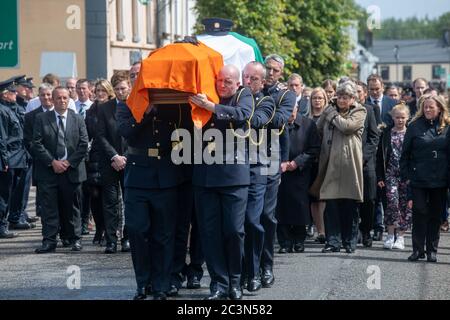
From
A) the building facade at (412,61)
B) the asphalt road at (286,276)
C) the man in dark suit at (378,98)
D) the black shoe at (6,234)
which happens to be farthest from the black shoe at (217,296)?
the building facade at (412,61)

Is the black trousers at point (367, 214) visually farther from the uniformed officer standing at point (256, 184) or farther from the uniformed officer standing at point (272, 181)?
the uniformed officer standing at point (256, 184)

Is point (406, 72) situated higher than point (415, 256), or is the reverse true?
point (406, 72)

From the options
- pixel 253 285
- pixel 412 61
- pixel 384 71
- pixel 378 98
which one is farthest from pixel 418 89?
pixel 384 71

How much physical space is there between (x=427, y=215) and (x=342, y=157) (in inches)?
55.3

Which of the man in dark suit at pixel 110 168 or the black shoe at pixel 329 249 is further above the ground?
the man in dark suit at pixel 110 168

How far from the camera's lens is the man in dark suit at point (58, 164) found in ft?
50.3

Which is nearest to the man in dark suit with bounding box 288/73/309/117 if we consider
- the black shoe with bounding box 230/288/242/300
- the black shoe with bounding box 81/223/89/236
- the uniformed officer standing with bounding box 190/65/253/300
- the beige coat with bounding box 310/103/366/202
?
the beige coat with bounding box 310/103/366/202

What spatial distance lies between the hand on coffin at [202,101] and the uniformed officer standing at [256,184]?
808mm

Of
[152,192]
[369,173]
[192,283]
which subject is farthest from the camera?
[369,173]

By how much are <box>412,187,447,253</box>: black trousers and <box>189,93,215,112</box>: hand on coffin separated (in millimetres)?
4540

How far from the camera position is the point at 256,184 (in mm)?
11562

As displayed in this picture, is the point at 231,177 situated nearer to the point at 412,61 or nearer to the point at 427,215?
the point at 427,215

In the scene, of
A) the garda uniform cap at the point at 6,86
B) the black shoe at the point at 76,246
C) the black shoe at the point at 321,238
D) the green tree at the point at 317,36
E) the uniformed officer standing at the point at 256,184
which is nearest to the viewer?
the uniformed officer standing at the point at 256,184
